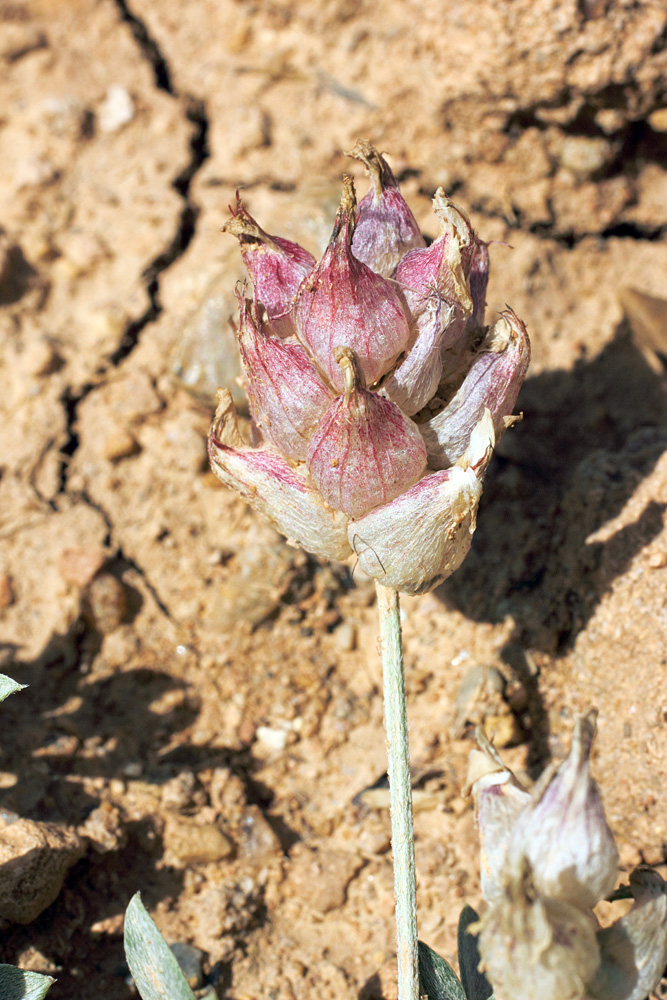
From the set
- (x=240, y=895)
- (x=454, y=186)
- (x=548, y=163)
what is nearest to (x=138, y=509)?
(x=240, y=895)

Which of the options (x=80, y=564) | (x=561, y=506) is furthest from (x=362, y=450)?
(x=80, y=564)

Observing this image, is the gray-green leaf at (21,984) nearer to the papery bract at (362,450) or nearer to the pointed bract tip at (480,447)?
the papery bract at (362,450)

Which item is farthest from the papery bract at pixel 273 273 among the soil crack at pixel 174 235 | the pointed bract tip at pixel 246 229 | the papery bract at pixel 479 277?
the soil crack at pixel 174 235

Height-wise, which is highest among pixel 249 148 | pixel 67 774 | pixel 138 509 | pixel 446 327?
pixel 446 327

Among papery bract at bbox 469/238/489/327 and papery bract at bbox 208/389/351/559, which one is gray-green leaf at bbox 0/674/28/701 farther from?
papery bract at bbox 469/238/489/327

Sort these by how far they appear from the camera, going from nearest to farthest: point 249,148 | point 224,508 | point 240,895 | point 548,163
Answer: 1. point 240,895
2. point 224,508
3. point 548,163
4. point 249,148

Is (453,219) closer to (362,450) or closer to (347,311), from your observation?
(347,311)

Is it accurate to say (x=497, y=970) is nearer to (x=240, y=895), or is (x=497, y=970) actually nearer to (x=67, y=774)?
(x=240, y=895)

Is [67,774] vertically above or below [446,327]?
below
